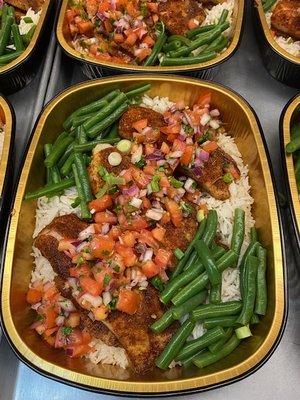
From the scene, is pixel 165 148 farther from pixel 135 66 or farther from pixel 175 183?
pixel 135 66

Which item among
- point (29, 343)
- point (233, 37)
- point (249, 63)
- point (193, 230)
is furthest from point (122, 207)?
point (249, 63)

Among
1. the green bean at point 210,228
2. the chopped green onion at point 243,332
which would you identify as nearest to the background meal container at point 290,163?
the green bean at point 210,228

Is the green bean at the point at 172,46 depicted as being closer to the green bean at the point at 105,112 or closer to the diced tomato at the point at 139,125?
the green bean at the point at 105,112

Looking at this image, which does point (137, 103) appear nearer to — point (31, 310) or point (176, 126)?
point (176, 126)

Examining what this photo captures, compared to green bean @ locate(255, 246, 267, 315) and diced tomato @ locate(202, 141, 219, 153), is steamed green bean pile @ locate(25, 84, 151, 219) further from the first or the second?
green bean @ locate(255, 246, 267, 315)

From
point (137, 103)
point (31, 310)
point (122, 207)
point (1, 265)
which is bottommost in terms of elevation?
point (31, 310)

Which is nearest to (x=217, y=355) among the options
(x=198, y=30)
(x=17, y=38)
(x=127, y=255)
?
(x=127, y=255)

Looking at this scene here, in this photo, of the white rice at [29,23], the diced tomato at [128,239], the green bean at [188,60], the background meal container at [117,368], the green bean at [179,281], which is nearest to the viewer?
the background meal container at [117,368]
